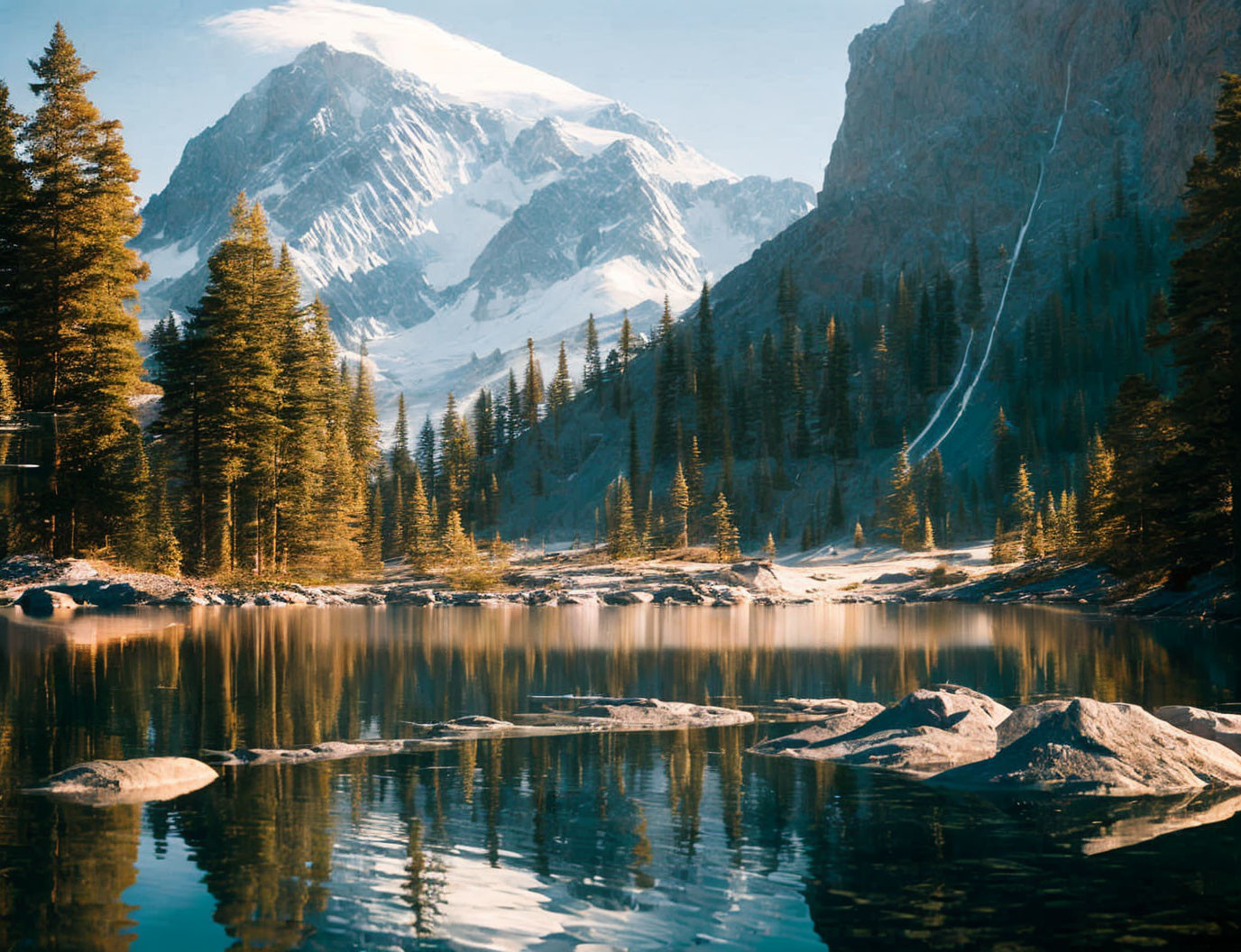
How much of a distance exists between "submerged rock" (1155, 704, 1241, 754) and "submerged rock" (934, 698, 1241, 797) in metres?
0.82

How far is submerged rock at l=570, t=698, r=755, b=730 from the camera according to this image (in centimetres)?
2250

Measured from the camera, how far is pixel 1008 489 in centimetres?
12600

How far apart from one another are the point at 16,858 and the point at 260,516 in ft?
179

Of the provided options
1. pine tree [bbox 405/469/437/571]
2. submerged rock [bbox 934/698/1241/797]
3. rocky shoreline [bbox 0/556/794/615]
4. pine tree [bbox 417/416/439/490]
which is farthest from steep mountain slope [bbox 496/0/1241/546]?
submerged rock [bbox 934/698/1241/797]

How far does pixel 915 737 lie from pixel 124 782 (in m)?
12.6

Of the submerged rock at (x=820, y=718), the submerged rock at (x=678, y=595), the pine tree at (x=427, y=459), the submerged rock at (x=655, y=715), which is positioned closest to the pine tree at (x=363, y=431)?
the submerged rock at (x=678, y=595)

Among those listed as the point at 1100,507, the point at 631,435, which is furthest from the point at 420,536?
the point at 1100,507

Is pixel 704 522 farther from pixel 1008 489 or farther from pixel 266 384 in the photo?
pixel 266 384

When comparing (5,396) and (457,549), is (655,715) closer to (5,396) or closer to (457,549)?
(5,396)

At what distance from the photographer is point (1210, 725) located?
60.6 feet

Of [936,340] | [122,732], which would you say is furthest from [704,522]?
[122,732]

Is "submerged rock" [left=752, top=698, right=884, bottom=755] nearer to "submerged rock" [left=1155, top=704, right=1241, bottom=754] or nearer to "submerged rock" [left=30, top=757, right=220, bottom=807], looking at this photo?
"submerged rock" [left=1155, top=704, right=1241, bottom=754]

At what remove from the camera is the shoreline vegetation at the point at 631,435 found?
164 ft

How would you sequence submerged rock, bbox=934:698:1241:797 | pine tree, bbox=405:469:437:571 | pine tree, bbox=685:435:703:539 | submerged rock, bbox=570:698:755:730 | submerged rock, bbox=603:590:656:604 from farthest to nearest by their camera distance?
pine tree, bbox=685:435:703:539 → pine tree, bbox=405:469:437:571 → submerged rock, bbox=603:590:656:604 → submerged rock, bbox=570:698:755:730 → submerged rock, bbox=934:698:1241:797
